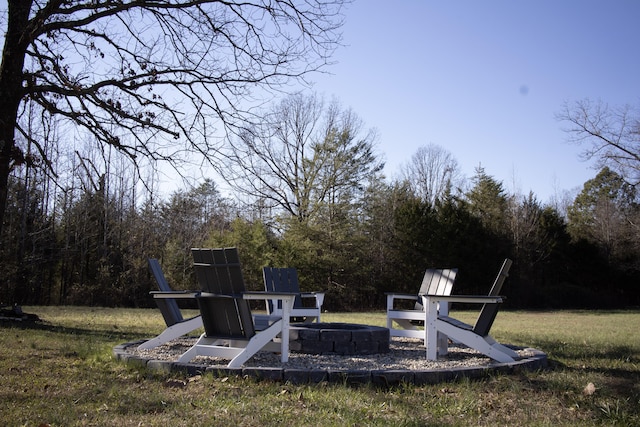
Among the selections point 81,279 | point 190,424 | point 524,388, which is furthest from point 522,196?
Result: point 190,424

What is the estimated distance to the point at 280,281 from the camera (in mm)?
8742

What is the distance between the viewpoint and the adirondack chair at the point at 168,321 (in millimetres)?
5883

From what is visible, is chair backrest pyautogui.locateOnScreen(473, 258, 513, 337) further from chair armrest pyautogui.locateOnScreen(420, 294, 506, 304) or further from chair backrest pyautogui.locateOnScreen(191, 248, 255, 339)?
chair backrest pyautogui.locateOnScreen(191, 248, 255, 339)

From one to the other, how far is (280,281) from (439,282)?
2474 millimetres

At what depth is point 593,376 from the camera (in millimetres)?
4914

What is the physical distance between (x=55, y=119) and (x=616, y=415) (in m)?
7.00

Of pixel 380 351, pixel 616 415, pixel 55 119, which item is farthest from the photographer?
pixel 55 119

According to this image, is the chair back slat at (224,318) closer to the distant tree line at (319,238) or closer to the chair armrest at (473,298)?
the chair armrest at (473,298)

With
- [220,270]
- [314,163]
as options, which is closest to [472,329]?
[220,270]

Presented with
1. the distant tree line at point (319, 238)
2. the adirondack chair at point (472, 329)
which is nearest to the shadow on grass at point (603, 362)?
the adirondack chair at point (472, 329)

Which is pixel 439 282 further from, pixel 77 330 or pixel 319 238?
pixel 319 238

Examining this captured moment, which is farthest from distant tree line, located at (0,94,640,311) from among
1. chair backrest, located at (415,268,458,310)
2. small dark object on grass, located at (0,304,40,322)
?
chair backrest, located at (415,268,458,310)

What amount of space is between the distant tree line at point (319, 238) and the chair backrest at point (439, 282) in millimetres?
9166

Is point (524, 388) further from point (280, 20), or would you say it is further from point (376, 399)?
point (280, 20)
